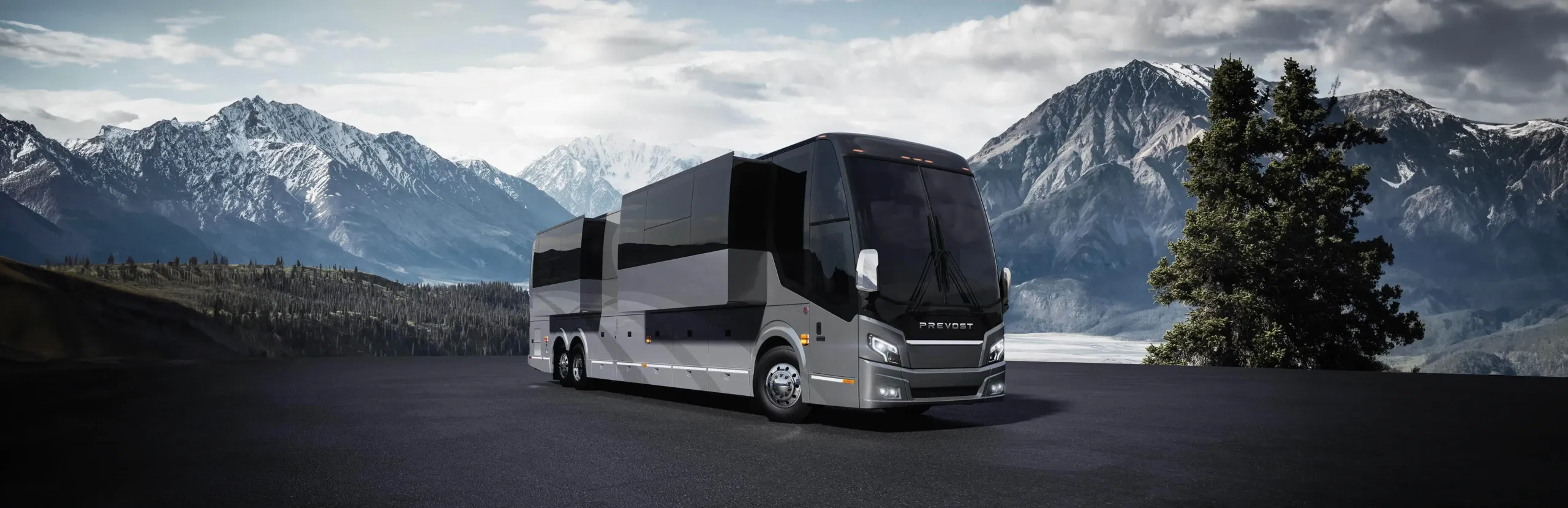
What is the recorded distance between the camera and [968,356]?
13117 mm

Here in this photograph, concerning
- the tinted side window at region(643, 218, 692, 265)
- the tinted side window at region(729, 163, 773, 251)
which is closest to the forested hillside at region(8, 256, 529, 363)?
the tinted side window at region(643, 218, 692, 265)

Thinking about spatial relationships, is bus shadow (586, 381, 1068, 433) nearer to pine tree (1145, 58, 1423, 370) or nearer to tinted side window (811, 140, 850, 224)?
tinted side window (811, 140, 850, 224)

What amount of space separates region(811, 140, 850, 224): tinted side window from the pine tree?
909 inches

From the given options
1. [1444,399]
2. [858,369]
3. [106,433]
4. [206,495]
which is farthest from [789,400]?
[1444,399]

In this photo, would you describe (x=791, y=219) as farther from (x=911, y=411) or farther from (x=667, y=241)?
(x=911, y=411)

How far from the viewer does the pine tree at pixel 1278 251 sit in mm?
32812

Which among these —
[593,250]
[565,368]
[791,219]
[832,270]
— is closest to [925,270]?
[832,270]

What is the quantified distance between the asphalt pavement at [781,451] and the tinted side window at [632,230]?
2572 mm

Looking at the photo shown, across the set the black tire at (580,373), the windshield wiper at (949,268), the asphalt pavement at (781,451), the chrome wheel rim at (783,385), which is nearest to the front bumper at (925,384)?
the asphalt pavement at (781,451)

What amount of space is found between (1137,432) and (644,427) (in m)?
6.47

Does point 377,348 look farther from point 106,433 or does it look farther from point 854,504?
point 854,504

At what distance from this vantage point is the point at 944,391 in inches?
508

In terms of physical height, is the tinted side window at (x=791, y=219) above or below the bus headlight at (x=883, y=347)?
above

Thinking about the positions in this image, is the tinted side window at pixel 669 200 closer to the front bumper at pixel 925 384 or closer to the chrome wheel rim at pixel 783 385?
the chrome wheel rim at pixel 783 385
